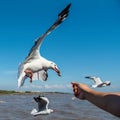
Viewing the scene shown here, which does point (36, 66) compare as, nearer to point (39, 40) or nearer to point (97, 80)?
point (39, 40)

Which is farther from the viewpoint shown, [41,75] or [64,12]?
[64,12]

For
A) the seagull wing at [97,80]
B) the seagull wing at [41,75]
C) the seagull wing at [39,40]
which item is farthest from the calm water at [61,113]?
the seagull wing at [41,75]

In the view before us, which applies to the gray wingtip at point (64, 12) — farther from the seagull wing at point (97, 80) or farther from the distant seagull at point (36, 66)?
the seagull wing at point (97, 80)

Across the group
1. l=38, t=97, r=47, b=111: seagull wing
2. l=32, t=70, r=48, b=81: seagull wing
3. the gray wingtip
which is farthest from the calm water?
l=32, t=70, r=48, b=81: seagull wing

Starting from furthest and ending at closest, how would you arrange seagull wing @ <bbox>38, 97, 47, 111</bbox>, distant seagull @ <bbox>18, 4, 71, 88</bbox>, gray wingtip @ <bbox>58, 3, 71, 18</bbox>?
seagull wing @ <bbox>38, 97, 47, 111</bbox>
gray wingtip @ <bbox>58, 3, 71, 18</bbox>
distant seagull @ <bbox>18, 4, 71, 88</bbox>

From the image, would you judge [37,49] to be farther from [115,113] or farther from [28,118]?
[28,118]

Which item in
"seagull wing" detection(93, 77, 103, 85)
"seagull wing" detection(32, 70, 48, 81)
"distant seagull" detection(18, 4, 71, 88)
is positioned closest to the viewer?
"distant seagull" detection(18, 4, 71, 88)

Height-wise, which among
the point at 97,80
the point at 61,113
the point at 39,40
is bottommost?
the point at 61,113

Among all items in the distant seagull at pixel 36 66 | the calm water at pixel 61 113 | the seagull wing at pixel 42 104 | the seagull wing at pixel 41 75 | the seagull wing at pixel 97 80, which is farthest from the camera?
the calm water at pixel 61 113

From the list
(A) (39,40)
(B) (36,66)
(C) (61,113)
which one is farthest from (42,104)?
(C) (61,113)

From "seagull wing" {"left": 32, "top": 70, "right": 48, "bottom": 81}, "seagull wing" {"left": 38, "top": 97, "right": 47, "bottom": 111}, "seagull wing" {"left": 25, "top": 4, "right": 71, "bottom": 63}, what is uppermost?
"seagull wing" {"left": 25, "top": 4, "right": 71, "bottom": 63}

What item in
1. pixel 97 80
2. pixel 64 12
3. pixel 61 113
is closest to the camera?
pixel 64 12

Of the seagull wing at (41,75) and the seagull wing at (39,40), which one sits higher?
the seagull wing at (39,40)

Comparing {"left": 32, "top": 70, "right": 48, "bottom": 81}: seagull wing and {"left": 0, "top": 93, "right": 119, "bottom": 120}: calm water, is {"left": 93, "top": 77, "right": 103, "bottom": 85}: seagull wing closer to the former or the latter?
{"left": 0, "top": 93, "right": 119, "bottom": 120}: calm water
